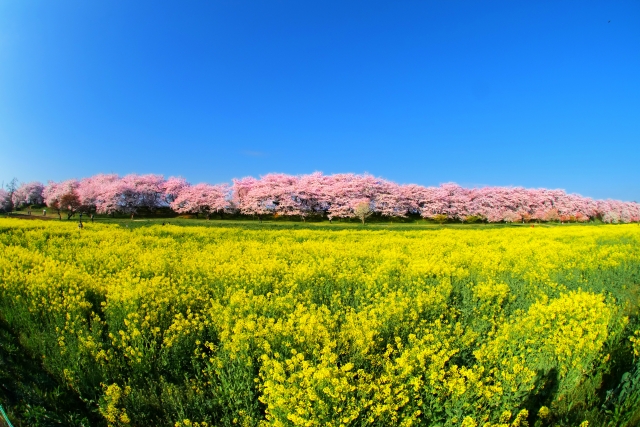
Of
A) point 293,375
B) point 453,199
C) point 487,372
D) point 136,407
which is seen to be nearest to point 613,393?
point 487,372

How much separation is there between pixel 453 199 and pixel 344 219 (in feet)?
78.6

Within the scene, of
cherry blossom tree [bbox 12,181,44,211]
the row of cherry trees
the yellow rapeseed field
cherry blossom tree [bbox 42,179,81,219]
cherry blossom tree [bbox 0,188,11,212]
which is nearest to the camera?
the yellow rapeseed field

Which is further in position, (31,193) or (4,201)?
(31,193)

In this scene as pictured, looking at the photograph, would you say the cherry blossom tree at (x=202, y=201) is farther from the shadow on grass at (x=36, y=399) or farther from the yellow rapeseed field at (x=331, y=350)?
the shadow on grass at (x=36, y=399)

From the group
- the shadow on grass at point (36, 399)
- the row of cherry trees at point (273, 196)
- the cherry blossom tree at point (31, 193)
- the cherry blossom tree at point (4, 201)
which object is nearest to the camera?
the shadow on grass at point (36, 399)

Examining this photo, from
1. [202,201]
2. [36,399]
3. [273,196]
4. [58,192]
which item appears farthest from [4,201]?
[36,399]

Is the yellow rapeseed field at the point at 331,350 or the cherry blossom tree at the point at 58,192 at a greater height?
the cherry blossom tree at the point at 58,192

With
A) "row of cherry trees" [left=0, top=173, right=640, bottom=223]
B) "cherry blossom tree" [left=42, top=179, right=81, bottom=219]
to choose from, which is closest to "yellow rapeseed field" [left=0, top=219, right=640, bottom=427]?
"cherry blossom tree" [left=42, top=179, right=81, bottom=219]

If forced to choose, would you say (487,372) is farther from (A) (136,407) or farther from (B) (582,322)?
(A) (136,407)

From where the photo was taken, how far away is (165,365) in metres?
4.53

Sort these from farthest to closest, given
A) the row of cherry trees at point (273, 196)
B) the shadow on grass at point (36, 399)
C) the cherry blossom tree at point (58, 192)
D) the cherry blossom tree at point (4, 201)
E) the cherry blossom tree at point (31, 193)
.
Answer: the cherry blossom tree at point (31, 193)
the row of cherry trees at point (273, 196)
the cherry blossom tree at point (58, 192)
the cherry blossom tree at point (4, 201)
the shadow on grass at point (36, 399)

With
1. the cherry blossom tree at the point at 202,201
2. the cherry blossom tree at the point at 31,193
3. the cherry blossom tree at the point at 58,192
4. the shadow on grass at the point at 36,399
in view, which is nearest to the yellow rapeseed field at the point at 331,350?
the shadow on grass at the point at 36,399

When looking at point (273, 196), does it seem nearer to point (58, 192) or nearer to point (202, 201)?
point (202, 201)

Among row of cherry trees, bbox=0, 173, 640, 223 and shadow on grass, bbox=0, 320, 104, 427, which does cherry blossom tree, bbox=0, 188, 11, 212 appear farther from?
shadow on grass, bbox=0, 320, 104, 427
